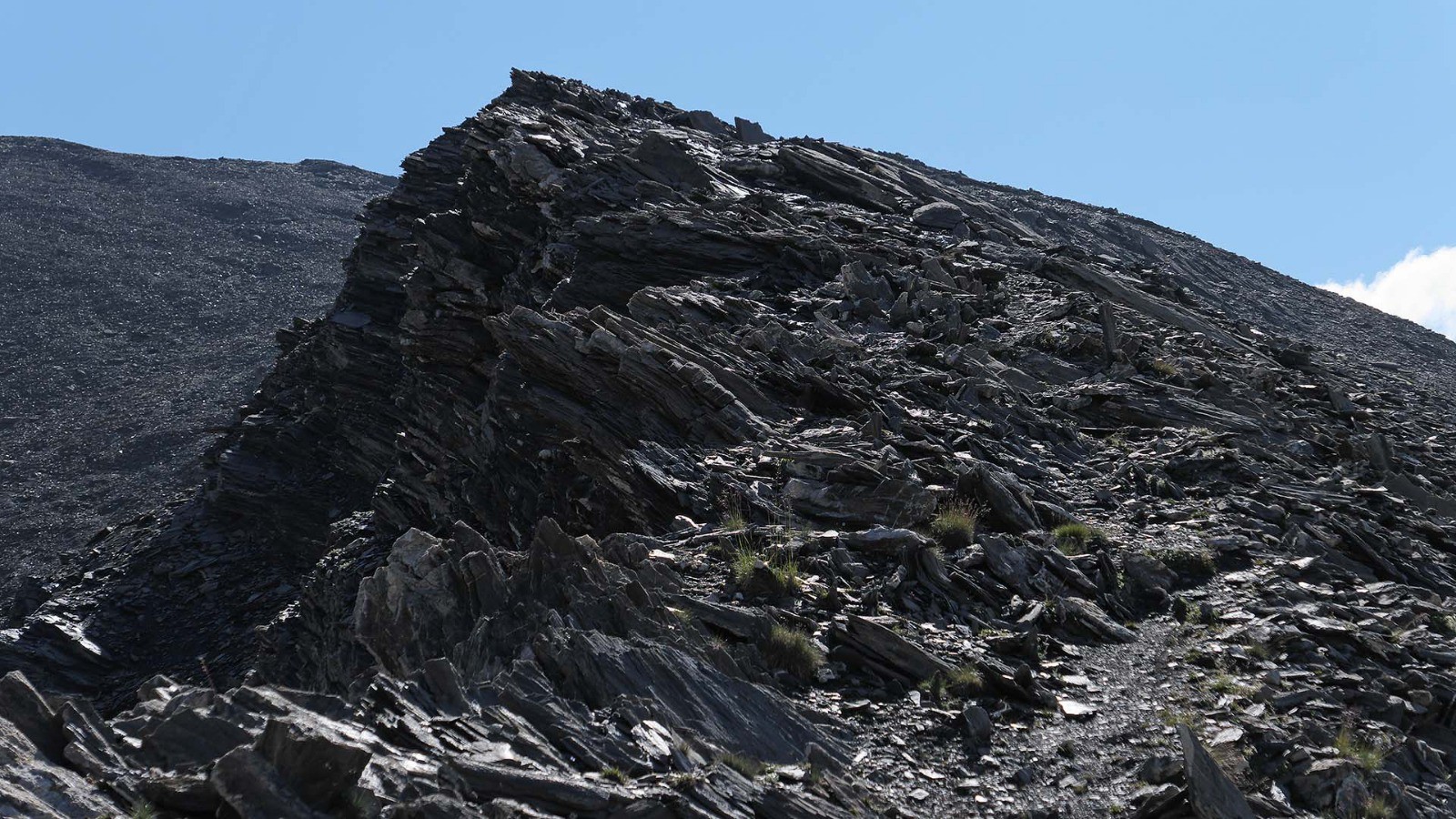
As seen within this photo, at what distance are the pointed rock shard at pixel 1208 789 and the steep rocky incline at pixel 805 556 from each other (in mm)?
46

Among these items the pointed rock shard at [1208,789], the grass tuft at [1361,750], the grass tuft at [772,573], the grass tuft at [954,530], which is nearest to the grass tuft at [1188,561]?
the grass tuft at [954,530]

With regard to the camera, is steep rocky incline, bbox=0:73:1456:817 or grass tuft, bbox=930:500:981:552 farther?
grass tuft, bbox=930:500:981:552

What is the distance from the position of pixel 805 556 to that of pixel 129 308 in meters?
90.3

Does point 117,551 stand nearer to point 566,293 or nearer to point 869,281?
point 566,293

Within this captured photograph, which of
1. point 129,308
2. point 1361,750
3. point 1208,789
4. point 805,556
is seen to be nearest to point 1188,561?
point 805,556

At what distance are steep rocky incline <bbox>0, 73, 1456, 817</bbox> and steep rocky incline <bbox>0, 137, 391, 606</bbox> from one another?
24722 millimetres

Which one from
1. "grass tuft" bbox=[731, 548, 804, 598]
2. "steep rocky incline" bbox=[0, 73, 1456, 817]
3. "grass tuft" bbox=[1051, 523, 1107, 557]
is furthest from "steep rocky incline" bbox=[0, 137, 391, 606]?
"grass tuft" bbox=[1051, 523, 1107, 557]

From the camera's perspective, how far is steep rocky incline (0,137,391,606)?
65.7 meters

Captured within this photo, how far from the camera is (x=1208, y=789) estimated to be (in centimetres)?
949

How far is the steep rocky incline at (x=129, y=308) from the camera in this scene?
2586 inches

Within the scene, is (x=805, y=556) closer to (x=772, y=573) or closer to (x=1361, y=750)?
(x=772, y=573)

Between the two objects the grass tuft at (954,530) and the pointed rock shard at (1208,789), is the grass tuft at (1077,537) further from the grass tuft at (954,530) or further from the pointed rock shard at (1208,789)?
the pointed rock shard at (1208,789)

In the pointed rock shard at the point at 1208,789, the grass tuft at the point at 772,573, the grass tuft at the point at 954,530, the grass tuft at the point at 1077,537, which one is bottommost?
the pointed rock shard at the point at 1208,789

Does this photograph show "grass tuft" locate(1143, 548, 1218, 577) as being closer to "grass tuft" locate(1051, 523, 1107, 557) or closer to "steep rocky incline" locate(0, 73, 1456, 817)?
"steep rocky incline" locate(0, 73, 1456, 817)
